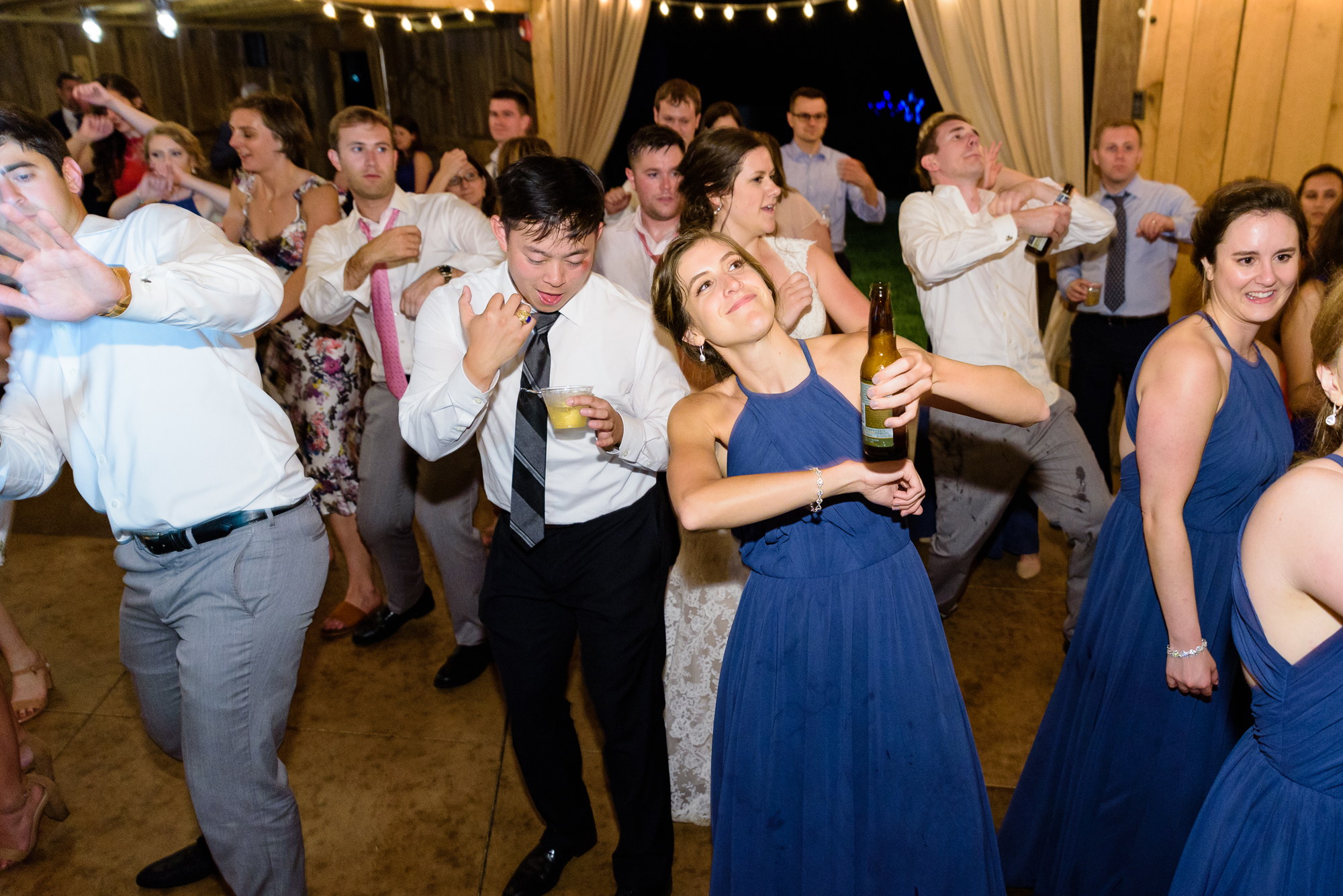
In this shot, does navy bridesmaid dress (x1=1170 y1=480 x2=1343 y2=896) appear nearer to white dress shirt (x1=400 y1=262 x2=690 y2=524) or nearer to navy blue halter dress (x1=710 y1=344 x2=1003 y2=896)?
navy blue halter dress (x1=710 y1=344 x2=1003 y2=896)

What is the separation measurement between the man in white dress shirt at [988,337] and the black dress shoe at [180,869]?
245 cm

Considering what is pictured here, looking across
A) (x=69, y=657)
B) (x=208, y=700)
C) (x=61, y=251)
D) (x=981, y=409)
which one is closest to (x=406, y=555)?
(x=69, y=657)

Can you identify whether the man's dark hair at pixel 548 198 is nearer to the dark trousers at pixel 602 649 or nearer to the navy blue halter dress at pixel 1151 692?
the dark trousers at pixel 602 649

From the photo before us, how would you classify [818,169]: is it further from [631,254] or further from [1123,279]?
[631,254]

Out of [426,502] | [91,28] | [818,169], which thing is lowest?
[426,502]

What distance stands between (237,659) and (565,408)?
842 mm

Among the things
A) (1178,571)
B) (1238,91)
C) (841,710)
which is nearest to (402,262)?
(841,710)

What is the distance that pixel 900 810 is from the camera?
1.76 meters

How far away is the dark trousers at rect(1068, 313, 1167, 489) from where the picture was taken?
4160 mm

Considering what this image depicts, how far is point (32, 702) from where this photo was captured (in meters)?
3.21

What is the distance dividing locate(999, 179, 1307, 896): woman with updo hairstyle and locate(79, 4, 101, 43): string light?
6991 mm

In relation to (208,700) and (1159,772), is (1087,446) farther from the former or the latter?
(208,700)

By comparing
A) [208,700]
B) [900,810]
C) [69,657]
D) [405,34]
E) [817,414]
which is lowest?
[69,657]

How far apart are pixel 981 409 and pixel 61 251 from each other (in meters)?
1.63
